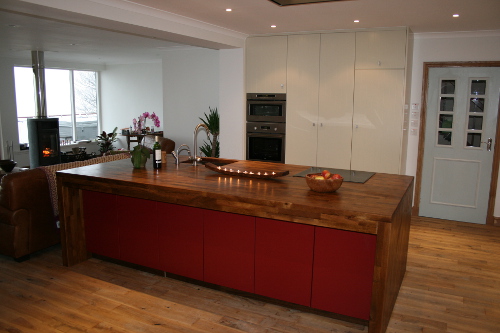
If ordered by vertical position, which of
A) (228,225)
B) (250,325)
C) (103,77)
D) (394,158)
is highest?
(103,77)

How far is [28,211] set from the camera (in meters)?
3.87

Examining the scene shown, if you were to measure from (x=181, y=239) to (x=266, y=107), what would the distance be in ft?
9.53


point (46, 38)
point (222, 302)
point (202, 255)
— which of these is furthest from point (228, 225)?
point (46, 38)

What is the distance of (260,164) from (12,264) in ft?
8.34

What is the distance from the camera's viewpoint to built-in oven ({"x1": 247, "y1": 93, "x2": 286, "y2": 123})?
5.70m

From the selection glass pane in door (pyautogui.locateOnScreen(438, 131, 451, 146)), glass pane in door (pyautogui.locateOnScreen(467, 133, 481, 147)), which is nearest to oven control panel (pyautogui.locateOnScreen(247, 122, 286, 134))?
glass pane in door (pyautogui.locateOnScreen(438, 131, 451, 146))

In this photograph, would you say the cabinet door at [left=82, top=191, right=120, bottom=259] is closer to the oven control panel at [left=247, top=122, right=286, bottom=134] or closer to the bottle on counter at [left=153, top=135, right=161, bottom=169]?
the bottle on counter at [left=153, top=135, right=161, bottom=169]

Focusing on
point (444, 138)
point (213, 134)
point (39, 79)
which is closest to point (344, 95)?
point (444, 138)

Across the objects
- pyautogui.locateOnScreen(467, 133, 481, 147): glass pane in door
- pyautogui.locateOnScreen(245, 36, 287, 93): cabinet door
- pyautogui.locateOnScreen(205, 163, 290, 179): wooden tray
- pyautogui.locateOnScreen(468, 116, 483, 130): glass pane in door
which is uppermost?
pyautogui.locateOnScreen(245, 36, 287, 93): cabinet door

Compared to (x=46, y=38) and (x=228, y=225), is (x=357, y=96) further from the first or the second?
(x=46, y=38)

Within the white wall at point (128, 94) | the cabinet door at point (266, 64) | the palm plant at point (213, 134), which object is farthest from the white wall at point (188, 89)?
the white wall at point (128, 94)

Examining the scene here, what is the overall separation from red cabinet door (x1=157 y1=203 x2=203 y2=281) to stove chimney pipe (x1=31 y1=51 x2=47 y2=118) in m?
6.08

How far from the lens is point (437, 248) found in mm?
4445

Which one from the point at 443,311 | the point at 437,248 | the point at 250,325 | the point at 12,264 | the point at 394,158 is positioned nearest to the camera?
the point at 250,325
